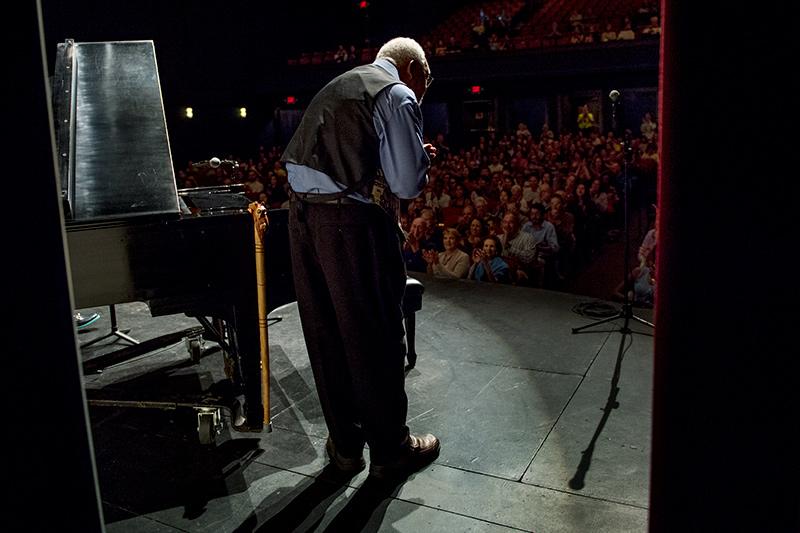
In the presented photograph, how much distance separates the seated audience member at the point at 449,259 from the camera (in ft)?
16.1

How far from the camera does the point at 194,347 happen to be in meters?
3.32

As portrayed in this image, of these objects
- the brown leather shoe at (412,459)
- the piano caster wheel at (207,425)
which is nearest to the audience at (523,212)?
the piano caster wheel at (207,425)

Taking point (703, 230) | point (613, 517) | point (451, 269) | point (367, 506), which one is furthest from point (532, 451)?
point (451, 269)

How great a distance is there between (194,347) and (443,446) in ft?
4.99

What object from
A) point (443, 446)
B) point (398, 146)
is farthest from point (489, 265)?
point (398, 146)

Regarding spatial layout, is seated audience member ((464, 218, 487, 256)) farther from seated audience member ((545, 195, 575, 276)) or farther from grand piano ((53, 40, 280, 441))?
grand piano ((53, 40, 280, 441))

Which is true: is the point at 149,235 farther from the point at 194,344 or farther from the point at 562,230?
the point at 562,230

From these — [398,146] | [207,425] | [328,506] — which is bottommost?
[328,506]

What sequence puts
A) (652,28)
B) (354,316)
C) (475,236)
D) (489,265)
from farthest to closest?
1. (652,28)
2. (475,236)
3. (489,265)
4. (354,316)

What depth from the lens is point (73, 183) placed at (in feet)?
7.50

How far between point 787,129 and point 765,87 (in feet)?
0.19

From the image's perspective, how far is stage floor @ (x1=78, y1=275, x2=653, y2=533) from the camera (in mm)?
1987

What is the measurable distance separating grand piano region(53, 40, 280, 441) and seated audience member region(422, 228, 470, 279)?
2.47 metres

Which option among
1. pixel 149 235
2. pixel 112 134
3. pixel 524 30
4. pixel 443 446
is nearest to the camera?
pixel 149 235
